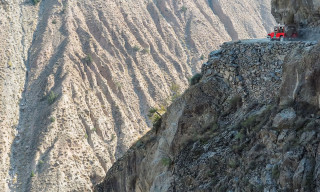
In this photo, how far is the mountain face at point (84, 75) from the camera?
4294cm

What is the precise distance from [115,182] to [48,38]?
4130cm

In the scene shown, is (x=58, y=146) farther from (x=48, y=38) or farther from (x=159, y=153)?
(x=159, y=153)

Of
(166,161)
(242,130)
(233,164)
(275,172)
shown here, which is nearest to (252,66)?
(242,130)

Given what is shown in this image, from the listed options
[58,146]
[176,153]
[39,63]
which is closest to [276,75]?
[176,153]

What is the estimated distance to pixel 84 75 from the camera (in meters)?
53.0

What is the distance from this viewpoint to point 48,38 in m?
56.3

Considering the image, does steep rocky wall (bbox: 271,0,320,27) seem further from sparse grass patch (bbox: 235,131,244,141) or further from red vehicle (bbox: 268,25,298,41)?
sparse grass patch (bbox: 235,131,244,141)

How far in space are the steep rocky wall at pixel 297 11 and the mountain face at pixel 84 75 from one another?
29852 mm

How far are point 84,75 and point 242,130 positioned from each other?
43.8 metres

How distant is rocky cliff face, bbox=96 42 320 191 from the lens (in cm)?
851

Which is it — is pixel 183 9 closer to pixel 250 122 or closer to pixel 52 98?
pixel 52 98

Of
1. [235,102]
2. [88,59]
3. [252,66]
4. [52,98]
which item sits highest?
[88,59]

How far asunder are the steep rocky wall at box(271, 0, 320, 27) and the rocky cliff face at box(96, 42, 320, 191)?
1816 millimetres

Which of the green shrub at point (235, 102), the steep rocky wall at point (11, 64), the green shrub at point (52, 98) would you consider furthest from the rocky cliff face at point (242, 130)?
the green shrub at point (52, 98)
